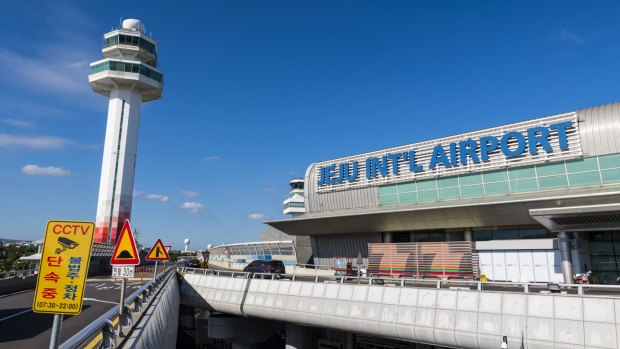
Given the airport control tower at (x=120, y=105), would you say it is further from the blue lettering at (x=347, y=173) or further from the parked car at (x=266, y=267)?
the parked car at (x=266, y=267)

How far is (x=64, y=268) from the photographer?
4180 millimetres

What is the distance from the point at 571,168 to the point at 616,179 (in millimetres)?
2792

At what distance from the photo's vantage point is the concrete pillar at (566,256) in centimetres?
2291

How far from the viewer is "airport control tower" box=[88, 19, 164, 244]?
2625 inches

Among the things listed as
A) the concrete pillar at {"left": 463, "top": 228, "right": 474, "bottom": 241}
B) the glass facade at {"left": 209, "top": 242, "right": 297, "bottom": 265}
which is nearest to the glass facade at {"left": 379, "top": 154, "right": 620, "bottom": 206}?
the concrete pillar at {"left": 463, "top": 228, "right": 474, "bottom": 241}

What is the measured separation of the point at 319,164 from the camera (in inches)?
1783

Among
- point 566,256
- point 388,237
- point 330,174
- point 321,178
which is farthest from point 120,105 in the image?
point 566,256

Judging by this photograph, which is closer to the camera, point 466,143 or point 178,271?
point 178,271

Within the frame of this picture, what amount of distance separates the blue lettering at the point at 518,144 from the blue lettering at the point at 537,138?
0.51m

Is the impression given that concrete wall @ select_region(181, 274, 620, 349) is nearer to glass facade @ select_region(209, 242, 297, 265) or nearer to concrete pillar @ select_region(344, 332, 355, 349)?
concrete pillar @ select_region(344, 332, 355, 349)

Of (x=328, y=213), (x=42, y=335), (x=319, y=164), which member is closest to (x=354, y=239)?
(x=328, y=213)

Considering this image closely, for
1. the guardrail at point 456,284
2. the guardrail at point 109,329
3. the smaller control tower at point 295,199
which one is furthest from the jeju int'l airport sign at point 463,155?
the smaller control tower at point 295,199

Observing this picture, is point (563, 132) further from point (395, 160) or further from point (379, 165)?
point (379, 165)

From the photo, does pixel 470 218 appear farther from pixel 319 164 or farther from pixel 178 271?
pixel 178 271
